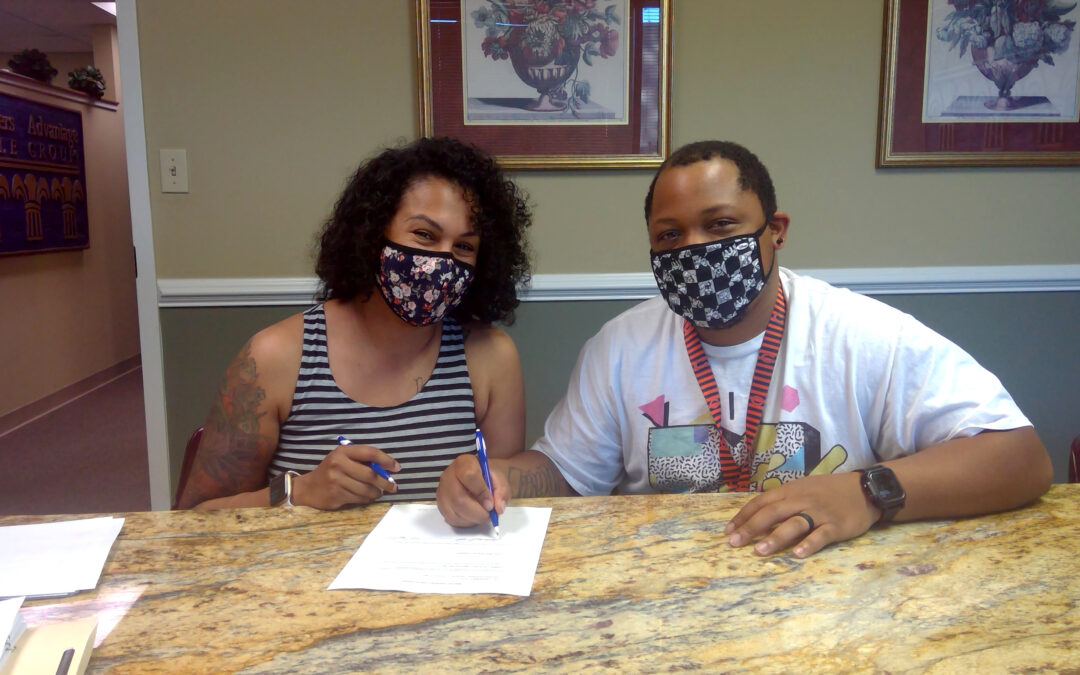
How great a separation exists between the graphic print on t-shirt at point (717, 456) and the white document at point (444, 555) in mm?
351

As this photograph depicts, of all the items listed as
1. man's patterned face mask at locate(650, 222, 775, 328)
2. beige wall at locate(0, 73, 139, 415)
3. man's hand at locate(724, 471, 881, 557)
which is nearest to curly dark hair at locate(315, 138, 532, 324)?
man's patterned face mask at locate(650, 222, 775, 328)

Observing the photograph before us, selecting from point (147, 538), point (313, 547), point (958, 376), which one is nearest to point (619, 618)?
point (313, 547)

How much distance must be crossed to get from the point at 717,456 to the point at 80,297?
212 inches

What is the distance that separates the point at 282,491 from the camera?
120cm

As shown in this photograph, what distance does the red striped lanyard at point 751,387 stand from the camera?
1.28 metres

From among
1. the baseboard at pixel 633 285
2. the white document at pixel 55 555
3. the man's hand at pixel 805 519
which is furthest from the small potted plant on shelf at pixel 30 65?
the man's hand at pixel 805 519

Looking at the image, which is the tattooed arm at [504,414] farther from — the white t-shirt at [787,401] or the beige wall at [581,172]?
the beige wall at [581,172]

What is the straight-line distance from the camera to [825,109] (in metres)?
2.43

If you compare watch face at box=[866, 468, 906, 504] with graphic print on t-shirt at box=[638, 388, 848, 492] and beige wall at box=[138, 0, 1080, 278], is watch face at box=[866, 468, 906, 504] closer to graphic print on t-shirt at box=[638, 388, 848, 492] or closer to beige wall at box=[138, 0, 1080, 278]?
graphic print on t-shirt at box=[638, 388, 848, 492]

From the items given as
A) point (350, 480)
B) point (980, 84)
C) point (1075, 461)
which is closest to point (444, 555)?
point (350, 480)

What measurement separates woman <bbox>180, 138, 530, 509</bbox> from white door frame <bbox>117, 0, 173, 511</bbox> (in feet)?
3.78

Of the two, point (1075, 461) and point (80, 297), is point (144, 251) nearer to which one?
point (1075, 461)

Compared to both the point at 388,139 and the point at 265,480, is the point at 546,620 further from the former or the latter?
the point at 388,139

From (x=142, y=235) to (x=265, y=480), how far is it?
1330 millimetres
